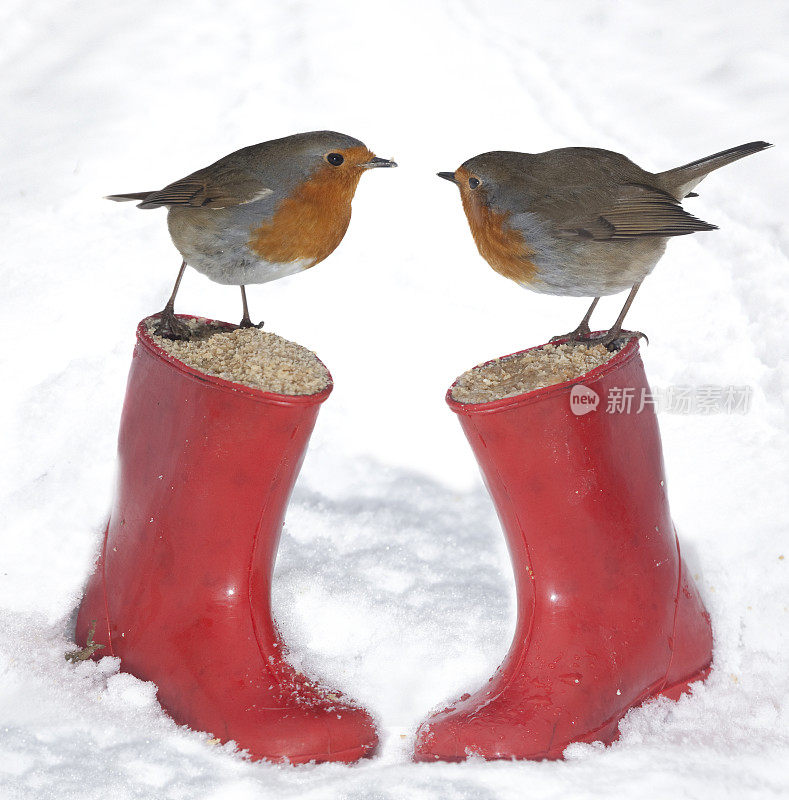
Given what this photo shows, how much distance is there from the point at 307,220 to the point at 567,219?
0.58 metres

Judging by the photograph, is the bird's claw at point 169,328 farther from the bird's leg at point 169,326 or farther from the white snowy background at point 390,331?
the white snowy background at point 390,331

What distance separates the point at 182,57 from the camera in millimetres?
4441

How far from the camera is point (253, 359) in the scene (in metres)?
2.31

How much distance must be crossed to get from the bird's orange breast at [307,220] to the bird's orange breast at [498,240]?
27cm

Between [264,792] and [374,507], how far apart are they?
3.74 ft

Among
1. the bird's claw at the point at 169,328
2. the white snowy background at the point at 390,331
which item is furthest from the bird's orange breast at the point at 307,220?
the white snowy background at the point at 390,331

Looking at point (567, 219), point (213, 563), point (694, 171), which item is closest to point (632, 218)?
point (567, 219)

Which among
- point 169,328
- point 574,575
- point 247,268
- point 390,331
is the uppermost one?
point 247,268

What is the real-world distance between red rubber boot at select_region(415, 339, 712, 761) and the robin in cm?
50

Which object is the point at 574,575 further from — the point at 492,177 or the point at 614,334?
the point at 492,177

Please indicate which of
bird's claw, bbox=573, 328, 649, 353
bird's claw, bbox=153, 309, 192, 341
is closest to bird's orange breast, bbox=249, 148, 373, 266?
bird's claw, bbox=153, 309, 192, 341

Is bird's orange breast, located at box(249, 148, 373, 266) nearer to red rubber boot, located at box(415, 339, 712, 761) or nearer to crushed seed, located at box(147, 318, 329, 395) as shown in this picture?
crushed seed, located at box(147, 318, 329, 395)

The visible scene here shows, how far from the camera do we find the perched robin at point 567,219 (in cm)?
221

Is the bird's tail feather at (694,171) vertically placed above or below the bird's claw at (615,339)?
above
